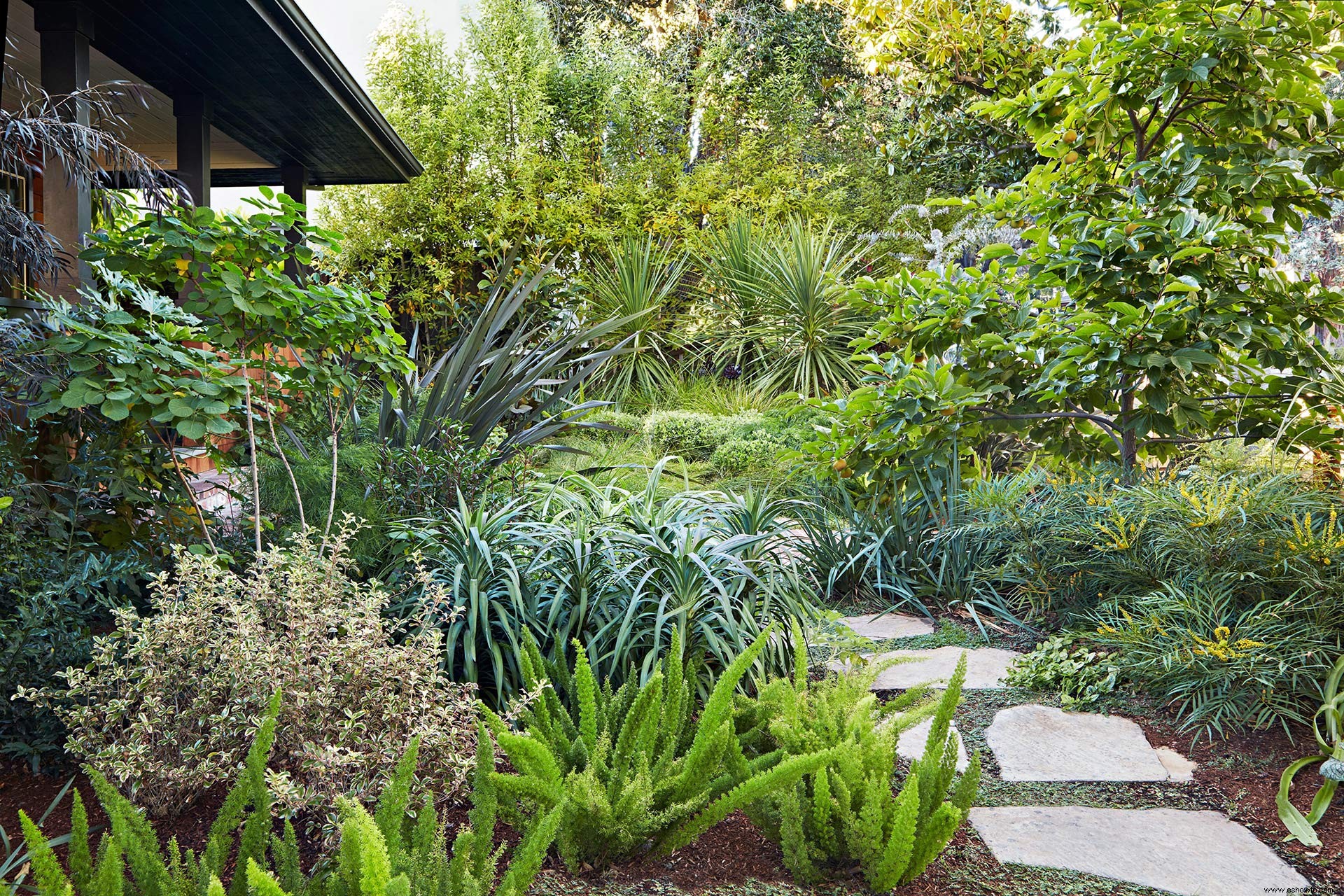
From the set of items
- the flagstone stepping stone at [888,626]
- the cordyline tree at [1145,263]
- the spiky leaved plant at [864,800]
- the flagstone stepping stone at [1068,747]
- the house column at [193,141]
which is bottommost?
the flagstone stepping stone at [1068,747]

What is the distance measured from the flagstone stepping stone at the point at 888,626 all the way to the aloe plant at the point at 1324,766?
1191 millimetres

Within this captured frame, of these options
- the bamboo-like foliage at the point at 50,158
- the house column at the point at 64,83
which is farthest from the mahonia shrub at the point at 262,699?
the house column at the point at 64,83

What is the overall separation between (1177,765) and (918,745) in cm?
59

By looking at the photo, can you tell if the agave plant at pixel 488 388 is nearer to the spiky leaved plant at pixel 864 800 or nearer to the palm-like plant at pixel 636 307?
the spiky leaved plant at pixel 864 800

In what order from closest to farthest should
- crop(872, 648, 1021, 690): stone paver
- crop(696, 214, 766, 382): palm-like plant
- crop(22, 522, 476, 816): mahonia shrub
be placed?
crop(22, 522, 476, 816): mahonia shrub
crop(872, 648, 1021, 690): stone paver
crop(696, 214, 766, 382): palm-like plant

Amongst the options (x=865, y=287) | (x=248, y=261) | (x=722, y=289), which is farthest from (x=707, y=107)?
(x=248, y=261)

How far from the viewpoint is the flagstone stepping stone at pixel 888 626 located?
302cm

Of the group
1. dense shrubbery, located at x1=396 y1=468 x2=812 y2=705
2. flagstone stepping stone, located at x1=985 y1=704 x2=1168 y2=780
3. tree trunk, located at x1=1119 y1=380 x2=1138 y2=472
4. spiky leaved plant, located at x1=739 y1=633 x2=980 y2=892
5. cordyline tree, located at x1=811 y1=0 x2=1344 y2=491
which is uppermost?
cordyline tree, located at x1=811 y1=0 x2=1344 y2=491

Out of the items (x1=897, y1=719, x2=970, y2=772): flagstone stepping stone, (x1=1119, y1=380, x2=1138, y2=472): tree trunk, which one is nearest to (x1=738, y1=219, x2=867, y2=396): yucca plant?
(x1=1119, y1=380, x2=1138, y2=472): tree trunk

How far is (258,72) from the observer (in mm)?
4195

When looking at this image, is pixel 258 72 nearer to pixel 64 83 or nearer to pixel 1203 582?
pixel 64 83

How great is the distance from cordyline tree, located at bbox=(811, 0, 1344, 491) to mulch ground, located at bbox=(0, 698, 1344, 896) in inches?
45.0

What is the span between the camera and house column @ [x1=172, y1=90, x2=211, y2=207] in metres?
4.50

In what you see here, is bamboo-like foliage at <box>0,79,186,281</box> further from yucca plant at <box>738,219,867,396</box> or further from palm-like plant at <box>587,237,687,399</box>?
yucca plant at <box>738,219,867,396</box>
